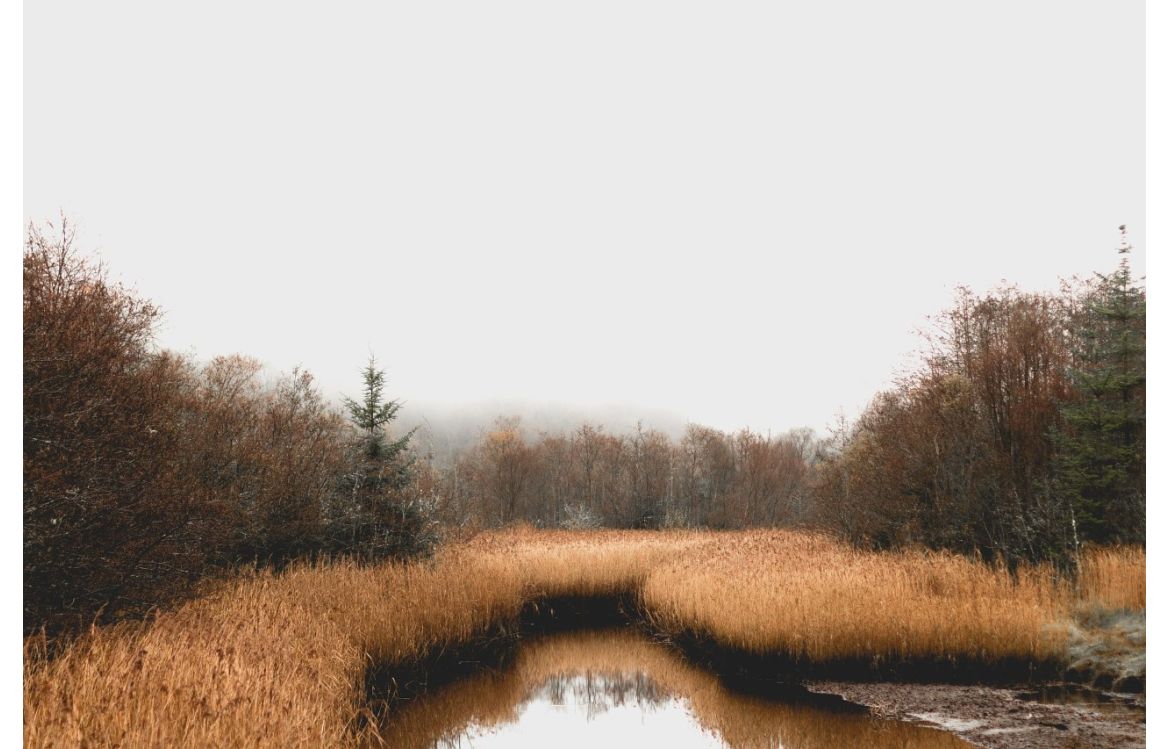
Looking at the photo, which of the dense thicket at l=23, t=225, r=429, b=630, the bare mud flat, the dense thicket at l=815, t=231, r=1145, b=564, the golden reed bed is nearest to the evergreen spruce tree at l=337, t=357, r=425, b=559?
the dense thicket at l=23, t=225, r=429, b=630

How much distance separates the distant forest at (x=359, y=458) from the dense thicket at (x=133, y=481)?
29mm

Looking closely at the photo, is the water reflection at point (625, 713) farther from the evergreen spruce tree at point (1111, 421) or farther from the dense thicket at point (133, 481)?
the evergreen spruce tree at point (1111, 421)

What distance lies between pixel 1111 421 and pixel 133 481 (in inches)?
523

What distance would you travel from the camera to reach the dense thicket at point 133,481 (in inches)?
202

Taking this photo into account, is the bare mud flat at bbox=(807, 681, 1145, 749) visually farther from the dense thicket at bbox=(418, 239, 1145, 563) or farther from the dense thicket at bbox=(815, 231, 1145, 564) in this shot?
the dense thicket at bbox=(815, 231, 1145, 564)

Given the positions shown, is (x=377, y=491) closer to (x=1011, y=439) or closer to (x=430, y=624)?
(x=430, y=624)

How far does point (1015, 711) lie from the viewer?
7.23 meters

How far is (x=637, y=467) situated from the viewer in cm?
3762

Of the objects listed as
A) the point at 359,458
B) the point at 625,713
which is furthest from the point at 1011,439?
the point at 359,458

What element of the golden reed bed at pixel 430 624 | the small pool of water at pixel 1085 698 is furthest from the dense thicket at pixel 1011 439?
the small pool of water at pixel 1085 698

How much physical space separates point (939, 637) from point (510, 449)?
2867cm
